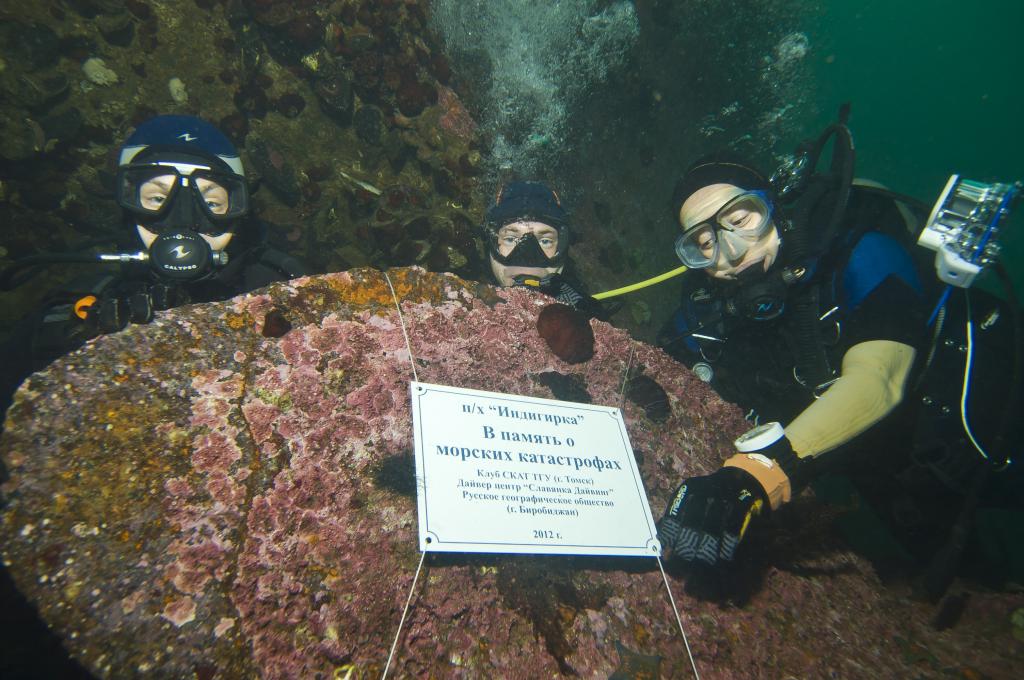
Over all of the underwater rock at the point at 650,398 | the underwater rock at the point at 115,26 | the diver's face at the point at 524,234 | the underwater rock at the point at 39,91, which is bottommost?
the underwater rock at the point at 650,398

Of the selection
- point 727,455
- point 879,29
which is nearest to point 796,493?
point 727,455

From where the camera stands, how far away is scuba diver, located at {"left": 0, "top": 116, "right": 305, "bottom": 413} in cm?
298

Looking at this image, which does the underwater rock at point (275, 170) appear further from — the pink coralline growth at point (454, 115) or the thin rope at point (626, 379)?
the thin rope at point (626, 379)

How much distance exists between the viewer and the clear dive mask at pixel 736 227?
11.2 feet

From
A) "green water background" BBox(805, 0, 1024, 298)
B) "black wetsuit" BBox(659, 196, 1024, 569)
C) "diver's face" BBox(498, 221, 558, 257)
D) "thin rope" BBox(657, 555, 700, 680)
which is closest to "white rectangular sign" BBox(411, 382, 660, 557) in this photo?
"thin rope" BBox(657, 555, 700, 680)

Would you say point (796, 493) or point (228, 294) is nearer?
point (796, 493)

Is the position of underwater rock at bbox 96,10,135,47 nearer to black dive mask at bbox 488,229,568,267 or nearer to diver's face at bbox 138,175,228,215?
diver's face at bbox 138,175,228,215

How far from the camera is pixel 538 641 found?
1.68 meters

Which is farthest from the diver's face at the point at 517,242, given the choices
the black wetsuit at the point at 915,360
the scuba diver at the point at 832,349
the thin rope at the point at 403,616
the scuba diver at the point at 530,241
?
the thin rope at the point at 403,616

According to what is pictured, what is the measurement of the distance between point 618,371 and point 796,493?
1.33 metres

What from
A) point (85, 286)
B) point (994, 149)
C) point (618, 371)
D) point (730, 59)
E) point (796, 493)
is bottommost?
point (796, 493)

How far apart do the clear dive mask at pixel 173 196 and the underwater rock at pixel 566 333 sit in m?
2.77

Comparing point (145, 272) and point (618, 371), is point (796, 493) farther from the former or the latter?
point (145, 272)

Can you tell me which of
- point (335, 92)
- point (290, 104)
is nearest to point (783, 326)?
point (335, 92)
